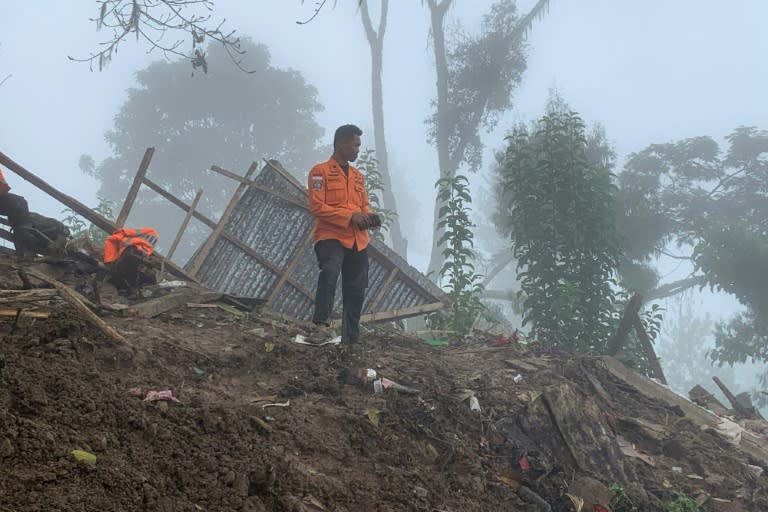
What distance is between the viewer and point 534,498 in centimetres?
326

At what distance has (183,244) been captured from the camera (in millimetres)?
36375

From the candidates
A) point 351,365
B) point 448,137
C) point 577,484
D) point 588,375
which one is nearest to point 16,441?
point 351,365

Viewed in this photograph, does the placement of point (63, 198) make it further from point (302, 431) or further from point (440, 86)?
point (440, 86)

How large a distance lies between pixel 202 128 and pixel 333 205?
32.3 m

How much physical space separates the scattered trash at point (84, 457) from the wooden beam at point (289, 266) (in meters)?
5.86

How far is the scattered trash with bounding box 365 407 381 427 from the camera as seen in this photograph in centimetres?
346

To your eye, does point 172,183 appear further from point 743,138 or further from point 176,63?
point 743,138

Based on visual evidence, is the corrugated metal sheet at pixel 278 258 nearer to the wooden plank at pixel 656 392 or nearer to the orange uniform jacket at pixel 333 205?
the wooden plank at pixel 656 392

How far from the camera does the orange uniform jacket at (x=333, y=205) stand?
16.1 feet

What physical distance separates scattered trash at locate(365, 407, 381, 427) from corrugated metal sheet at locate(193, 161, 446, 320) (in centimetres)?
467

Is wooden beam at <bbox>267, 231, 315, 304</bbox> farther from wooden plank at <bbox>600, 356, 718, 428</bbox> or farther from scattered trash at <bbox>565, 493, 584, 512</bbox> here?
scattered trash at <bbox>565, 493, 584, 512</bbox>

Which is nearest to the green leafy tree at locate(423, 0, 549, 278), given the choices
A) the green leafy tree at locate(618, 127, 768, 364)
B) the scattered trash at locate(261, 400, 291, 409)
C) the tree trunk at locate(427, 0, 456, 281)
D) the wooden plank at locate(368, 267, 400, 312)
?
the tree trunk at locate(427, 0, 456, 281)

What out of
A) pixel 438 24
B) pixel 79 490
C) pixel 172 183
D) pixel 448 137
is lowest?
pixel 79 490

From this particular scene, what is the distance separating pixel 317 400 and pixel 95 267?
356 centimetres
